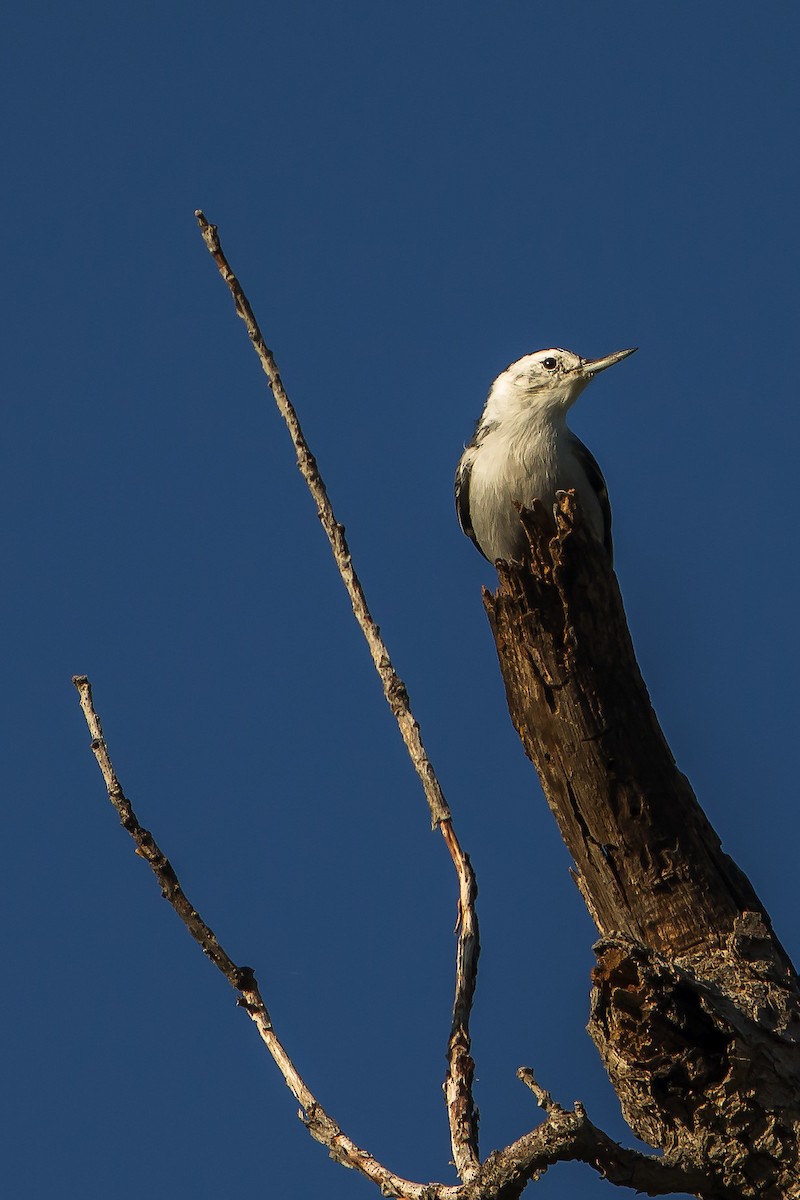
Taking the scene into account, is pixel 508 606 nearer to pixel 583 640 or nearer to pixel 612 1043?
pixel 583 640

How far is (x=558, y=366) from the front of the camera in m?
8.95

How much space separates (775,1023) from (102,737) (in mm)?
2580

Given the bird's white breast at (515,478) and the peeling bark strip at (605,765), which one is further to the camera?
the bird's white breast at (515,478)

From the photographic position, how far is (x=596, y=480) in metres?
8.70

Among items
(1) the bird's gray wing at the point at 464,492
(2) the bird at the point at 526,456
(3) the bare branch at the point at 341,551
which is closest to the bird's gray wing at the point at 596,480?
(2) the bird at the point at 526,456

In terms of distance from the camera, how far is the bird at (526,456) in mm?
8312

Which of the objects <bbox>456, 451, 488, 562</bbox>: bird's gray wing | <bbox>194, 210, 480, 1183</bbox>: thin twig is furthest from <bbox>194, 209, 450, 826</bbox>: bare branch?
<bbox>456, 451, 488, 562</bbox>: bird's gray wing

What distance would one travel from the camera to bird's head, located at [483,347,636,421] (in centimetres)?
880

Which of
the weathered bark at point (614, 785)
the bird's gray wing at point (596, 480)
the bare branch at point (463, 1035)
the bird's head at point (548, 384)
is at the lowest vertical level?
the bare branch at point (463, 1035)

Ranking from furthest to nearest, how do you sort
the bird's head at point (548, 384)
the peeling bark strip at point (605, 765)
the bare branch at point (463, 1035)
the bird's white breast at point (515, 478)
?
1. the bird's head at point (548, 384)
2. the bird's white breast at point (515, 478)
3. the peeling bark strip at point (605, 765)
4. the bare branch at point (463, 1035)

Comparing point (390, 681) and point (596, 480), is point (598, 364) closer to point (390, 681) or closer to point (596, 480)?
point (596, 480)

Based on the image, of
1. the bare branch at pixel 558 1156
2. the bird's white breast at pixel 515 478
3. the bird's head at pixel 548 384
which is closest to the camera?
the bare branch at pixel 558 1156

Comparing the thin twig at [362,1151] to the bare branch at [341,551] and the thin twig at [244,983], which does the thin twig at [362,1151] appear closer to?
the thin twig at [244,983]

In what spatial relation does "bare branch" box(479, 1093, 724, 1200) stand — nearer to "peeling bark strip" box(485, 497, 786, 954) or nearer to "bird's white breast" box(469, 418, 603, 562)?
"peeling bark strip" box(485, 497, 786, 954)
